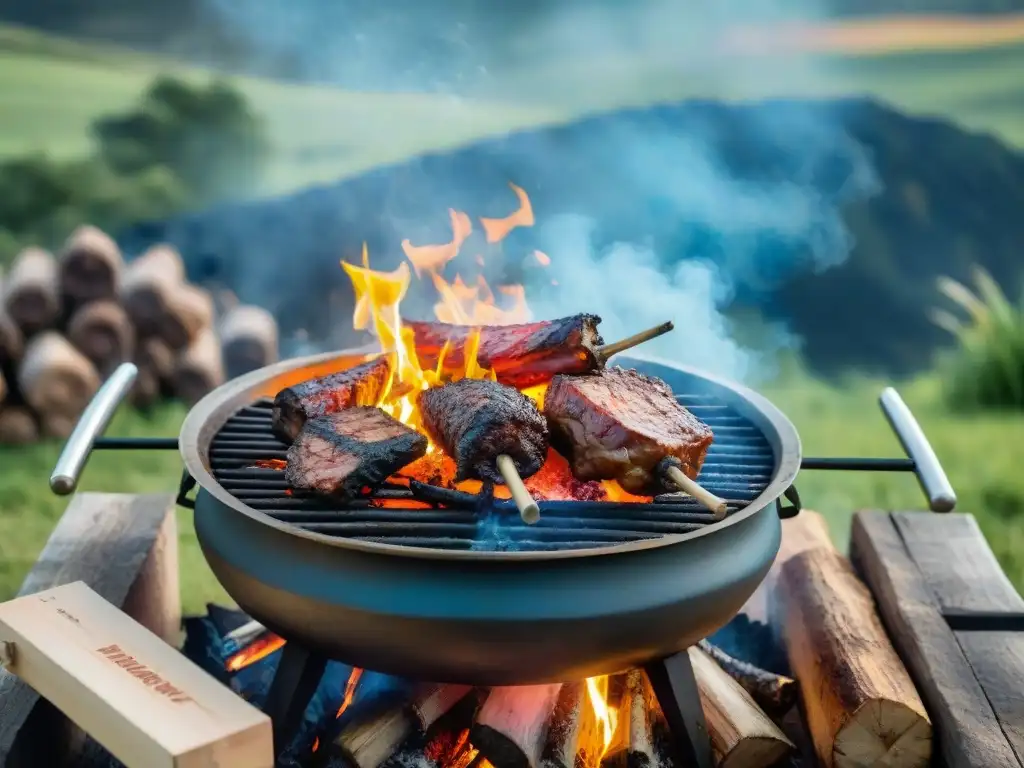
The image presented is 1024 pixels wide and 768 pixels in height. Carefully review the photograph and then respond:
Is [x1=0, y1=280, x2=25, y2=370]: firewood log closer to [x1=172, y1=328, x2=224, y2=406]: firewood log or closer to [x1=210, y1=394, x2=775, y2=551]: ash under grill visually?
[x1=172, y1=328, x2=224, y2=406]: firewood log

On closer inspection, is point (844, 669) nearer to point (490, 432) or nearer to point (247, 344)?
point (490, 432)

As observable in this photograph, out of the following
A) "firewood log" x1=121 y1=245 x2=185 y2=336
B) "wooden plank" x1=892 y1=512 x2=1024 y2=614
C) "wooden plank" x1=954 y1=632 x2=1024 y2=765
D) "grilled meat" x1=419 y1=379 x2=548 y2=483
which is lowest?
"firewood log" x1=121 y1=245 x2=185 y2=336

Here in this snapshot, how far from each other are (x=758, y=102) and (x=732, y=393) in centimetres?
564

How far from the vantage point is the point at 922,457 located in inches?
92.9

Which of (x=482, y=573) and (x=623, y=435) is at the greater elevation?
(x=623, y=435)

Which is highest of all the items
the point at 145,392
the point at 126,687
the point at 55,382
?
the point at 126,687

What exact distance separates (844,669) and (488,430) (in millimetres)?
1078

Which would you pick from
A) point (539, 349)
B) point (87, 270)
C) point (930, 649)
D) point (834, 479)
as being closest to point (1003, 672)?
point (930, 649)

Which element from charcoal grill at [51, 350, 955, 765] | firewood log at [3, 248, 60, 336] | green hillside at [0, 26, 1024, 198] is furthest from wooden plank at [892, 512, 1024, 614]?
green hillside at [0, 26, 1024, 198]

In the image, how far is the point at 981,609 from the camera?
267 centimetres

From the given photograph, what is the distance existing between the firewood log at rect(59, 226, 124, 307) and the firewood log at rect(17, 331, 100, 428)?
31 cm

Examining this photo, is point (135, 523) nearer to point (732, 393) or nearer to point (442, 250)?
point (442, 250)

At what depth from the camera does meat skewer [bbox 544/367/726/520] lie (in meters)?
2.11

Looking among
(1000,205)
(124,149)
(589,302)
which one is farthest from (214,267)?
(1000,205)
